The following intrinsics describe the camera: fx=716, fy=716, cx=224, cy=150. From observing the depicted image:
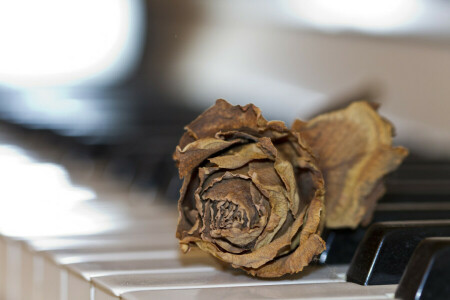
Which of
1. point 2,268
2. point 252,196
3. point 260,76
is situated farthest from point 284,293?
point 260,76

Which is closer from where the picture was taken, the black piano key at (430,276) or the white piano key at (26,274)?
the black piano key at (430,276)

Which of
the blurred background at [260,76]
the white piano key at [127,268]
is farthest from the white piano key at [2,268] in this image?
the blurred background at [260,76]

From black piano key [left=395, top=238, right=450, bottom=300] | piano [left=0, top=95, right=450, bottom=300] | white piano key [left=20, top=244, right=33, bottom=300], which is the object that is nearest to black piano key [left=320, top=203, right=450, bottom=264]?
piano [left=0, top=95, right=450, bottom=300]

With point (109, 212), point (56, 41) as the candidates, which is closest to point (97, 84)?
point (56, 41)

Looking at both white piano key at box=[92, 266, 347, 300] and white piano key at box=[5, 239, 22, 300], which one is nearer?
white piano key at box=[92, 266, 347, 300]

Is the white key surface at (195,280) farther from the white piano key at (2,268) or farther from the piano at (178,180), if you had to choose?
the white piano key at (2,268)

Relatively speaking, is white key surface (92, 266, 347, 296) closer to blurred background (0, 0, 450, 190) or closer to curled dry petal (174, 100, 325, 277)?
curled dry petal (174, 100, 325, 277)
